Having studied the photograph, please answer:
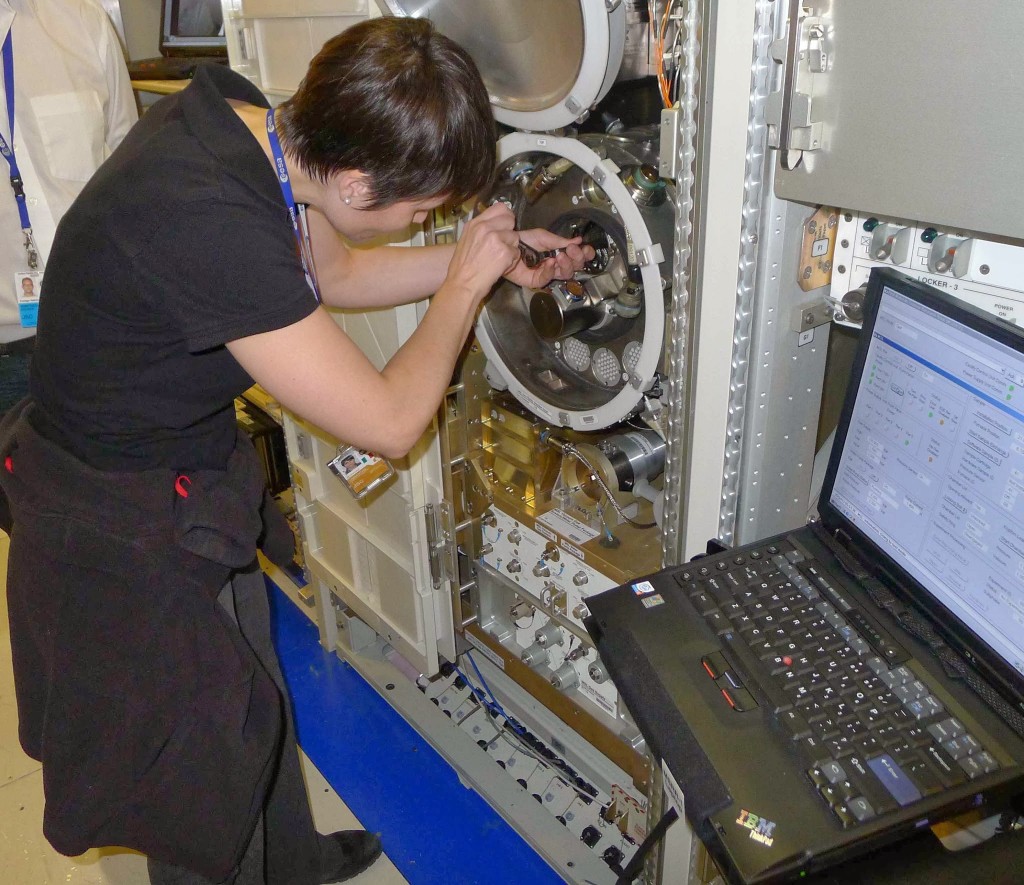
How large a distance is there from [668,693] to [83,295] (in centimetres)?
93

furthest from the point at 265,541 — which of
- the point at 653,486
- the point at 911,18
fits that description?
the point at 911,18

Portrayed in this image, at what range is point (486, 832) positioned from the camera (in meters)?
2.01

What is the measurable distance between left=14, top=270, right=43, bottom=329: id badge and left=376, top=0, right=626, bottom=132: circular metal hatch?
1485mm

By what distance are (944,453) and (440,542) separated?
127 cm

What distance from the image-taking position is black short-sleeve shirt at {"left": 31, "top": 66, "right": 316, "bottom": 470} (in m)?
1.01

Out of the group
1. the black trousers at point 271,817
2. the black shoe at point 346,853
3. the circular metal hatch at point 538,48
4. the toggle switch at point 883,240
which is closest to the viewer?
the toggle switch at point 883,240

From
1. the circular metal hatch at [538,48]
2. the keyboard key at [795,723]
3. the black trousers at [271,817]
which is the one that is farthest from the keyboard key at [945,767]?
the black trousers at [271,817]

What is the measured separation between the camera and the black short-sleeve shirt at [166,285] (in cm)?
101

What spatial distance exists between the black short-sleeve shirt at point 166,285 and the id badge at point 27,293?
3.81 feet

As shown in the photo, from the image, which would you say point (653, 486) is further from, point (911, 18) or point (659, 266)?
point (911, 18)

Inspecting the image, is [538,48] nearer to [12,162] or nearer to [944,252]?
[944,252]

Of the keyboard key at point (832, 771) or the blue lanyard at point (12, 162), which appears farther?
the blue lanyard at point (12, 162)

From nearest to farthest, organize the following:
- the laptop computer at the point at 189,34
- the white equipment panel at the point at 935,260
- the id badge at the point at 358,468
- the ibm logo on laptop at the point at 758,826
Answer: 1. the ibm logo on laptop at the point at 758,826
2. the white equipment panel at the point at 935,260
3. the id badge at the point at 358,468
4. the laptop computer at the point at 189,34

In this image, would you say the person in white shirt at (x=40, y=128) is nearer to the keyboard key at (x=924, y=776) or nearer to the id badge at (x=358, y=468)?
the id badge at (x=358, y=468)
